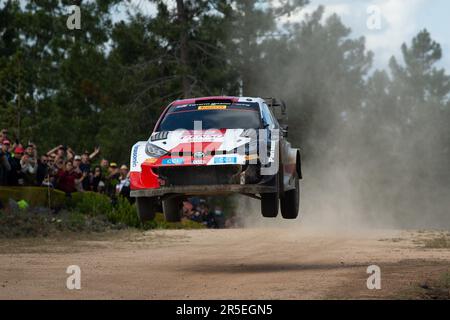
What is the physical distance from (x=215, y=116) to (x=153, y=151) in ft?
4.66

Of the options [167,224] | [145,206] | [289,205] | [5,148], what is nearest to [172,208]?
[145,206]

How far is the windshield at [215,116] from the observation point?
13.6 metres

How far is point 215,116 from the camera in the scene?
13750 millimetres

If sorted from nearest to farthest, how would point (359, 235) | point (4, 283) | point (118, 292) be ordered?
point (118, 292) → point (4, 283) → point (359, 235)

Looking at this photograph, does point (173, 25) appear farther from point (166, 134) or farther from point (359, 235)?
point (166, 134)

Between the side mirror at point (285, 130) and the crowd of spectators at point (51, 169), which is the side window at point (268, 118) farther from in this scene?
the crowd of spectators at point (51, 169)

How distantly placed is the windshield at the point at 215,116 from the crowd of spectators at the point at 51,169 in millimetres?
7447

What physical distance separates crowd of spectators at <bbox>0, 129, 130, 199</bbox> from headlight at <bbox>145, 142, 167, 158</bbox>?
8.45 metres

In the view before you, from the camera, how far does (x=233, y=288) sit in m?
12.6

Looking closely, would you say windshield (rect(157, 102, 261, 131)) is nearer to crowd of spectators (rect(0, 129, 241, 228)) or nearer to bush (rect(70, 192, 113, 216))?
crowd of spectators (rect(0, 129, 241, 228))

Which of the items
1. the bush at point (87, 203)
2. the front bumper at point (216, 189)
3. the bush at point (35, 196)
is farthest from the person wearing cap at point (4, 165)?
the front bumper at point (216, 189)

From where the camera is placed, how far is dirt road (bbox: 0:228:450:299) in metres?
12.3
